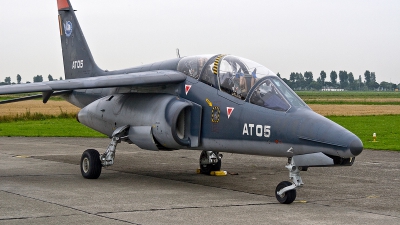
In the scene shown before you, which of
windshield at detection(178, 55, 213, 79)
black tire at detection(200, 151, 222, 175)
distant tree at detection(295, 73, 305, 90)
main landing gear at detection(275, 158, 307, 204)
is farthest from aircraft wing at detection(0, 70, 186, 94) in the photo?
distant tree at detection(295, 73, 305, 90)

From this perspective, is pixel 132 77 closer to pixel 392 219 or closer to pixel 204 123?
pixel 204 123

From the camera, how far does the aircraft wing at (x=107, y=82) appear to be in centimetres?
1318

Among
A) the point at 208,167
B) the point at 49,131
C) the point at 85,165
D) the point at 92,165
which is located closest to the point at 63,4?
the point at 85,165

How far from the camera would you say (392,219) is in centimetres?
923

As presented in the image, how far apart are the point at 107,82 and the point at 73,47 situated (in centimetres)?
489

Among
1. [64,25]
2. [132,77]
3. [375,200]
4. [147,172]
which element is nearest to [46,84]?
[132,77]

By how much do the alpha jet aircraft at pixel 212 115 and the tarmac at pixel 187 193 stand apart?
0.78 metres

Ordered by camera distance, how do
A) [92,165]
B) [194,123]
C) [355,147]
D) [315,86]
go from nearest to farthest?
[355,147] < [194,123] < [92,165] < [315,86]

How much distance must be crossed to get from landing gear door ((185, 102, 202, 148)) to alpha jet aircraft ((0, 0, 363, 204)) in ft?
0.05

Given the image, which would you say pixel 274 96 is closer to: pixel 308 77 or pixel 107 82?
pixel 107 82

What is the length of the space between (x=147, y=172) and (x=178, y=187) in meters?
2.94

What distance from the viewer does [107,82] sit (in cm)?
1334

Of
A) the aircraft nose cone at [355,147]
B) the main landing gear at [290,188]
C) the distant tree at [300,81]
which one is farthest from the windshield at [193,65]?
the distant tree at [300,81]

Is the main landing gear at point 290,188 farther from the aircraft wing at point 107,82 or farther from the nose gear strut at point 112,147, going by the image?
the nose gear strut at point 112,147
